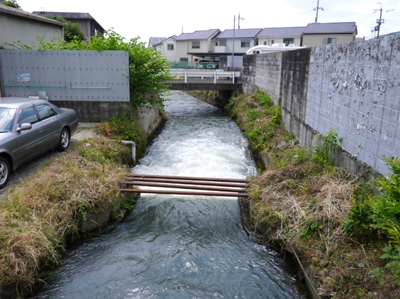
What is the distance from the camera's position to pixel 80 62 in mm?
12391

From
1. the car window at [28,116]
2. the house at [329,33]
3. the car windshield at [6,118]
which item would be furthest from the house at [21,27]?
the house at [329,33]

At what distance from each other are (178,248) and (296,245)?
2.19 metres

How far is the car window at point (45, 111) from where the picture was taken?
338 inches

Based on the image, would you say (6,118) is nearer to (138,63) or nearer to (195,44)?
(138,63)

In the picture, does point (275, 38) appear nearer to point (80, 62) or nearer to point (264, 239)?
point (80, 62)

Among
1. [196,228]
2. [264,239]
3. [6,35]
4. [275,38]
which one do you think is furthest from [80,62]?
[275,38]

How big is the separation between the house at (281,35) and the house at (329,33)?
1.14 m

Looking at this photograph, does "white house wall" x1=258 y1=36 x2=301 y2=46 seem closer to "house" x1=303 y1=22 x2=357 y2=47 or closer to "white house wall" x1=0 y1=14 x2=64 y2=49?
"house" x1=303 y1=22 x2=357 y2=47

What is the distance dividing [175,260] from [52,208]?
7.84 feet

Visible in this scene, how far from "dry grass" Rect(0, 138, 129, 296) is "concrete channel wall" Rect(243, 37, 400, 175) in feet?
16.7

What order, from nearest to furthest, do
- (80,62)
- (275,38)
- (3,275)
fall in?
(3,275) < (80,62) < (275,38)

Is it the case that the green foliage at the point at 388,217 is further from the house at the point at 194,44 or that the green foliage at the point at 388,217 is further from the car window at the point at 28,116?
the house at the point at 194,44

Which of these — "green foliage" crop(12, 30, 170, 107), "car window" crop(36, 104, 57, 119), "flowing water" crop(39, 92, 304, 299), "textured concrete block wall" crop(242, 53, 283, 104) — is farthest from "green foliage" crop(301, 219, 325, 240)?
"textured concrete block wall" crop(242, 53, 283, 104)

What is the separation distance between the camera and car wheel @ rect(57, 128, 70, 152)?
9351mm
